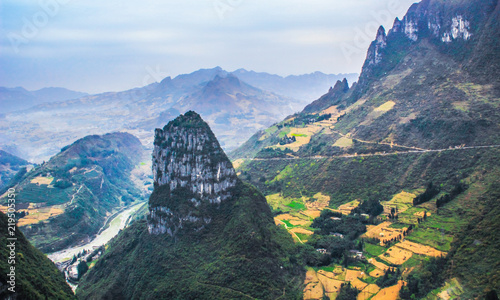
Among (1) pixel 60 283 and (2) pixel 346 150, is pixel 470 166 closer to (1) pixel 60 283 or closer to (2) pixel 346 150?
(2) pixel 346 150

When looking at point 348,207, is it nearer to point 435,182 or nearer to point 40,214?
point 435,182

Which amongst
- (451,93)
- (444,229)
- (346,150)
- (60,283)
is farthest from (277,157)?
(60,283)

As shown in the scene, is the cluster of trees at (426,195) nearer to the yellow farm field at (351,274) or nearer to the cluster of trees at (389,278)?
the cluster of trees at (389,278)

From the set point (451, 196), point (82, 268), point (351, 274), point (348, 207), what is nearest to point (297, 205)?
point (348, 207)

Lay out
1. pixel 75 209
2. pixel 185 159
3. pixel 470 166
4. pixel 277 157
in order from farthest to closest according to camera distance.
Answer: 1. pixel 277 157
2. pixel 75 209
3. pixel 470 166
4. pixel 185 159

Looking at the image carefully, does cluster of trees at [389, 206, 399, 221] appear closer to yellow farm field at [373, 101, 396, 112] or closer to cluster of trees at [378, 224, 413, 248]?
cluster of trees at [378, 224, 413, 248]

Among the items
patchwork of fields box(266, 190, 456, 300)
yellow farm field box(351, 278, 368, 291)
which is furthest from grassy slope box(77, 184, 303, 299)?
yellow farm field box(351, 278, 368, 291)
